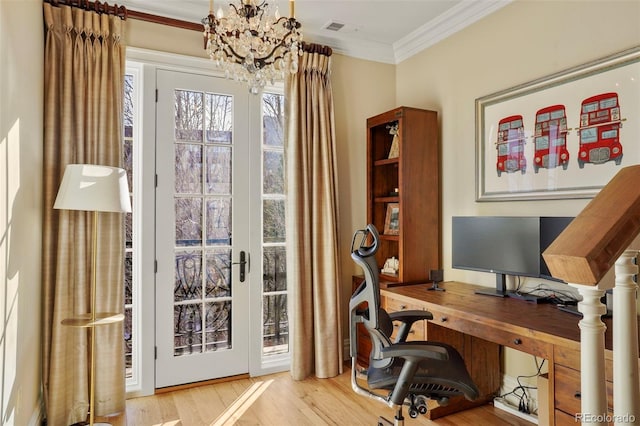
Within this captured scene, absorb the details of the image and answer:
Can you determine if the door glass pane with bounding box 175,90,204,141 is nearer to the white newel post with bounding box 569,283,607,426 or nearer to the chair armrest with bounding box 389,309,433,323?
the chair armrest with bounding box 389,309,433,323

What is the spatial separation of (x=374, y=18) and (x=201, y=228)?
2167mm

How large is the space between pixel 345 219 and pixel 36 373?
2.48m

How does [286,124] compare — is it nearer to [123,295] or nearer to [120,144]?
[120,144]

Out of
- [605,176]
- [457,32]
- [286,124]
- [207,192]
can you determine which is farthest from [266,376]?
[457,32]

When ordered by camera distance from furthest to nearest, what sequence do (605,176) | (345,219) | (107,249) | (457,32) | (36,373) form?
(345,219), (457,32), (107,249), (36,373), (605,176)

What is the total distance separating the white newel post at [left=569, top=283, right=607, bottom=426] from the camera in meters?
0.80

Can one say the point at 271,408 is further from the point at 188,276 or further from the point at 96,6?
the point at 96,6

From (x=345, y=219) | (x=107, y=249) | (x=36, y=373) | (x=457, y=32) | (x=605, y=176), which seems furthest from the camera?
(x=345, y=219)

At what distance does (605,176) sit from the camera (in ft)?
7.62

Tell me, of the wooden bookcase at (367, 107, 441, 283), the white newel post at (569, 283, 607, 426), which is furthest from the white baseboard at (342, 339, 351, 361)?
the white newel post at (569, 283, 607, 426)

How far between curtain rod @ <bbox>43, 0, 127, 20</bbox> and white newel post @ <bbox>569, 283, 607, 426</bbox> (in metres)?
3.16

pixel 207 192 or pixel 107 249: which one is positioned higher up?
pixel 207 192

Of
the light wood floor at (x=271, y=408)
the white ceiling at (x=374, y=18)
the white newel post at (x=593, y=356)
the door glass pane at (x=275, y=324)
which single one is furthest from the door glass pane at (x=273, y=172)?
the white newel post at (x=593, y=356)

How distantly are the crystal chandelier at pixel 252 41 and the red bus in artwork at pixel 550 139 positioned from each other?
5.38 ft
